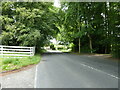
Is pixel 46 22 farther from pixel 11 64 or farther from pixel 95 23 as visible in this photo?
pixel 11 64

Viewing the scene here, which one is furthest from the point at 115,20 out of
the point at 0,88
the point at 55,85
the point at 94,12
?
the point at 0,88

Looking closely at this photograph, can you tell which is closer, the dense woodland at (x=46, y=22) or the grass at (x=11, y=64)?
the grass at (x=11, y=64)

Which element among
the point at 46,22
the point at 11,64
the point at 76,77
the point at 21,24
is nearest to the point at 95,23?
the point at 46,22

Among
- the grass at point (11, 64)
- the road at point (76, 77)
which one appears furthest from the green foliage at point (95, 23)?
the grass at point (11, 64)

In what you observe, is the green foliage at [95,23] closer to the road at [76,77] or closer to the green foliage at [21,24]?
the green foliage at [21,24]

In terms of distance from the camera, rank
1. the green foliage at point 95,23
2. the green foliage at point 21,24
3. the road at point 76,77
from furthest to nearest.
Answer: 1. the green foliage at point 21,24
2. the green foliage at point 95,23
3. the road at point 76,77

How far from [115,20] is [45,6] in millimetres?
10781

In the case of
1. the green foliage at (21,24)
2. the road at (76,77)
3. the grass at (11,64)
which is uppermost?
the green foliage at (21,24)

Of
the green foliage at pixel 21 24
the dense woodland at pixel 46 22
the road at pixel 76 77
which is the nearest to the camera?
the road at pixel 76 77

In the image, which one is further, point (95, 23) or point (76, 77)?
point (95, 23)

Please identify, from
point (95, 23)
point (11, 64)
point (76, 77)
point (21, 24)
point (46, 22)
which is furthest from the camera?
point (95, 23)

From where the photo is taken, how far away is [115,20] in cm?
1187

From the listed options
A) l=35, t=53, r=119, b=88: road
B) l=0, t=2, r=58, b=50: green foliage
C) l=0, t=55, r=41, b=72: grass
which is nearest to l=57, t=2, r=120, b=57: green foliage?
l=0, t=2, r=58, b=50: green foliage

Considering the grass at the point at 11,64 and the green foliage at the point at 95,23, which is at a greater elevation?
the green foliage at the point at 95,23
